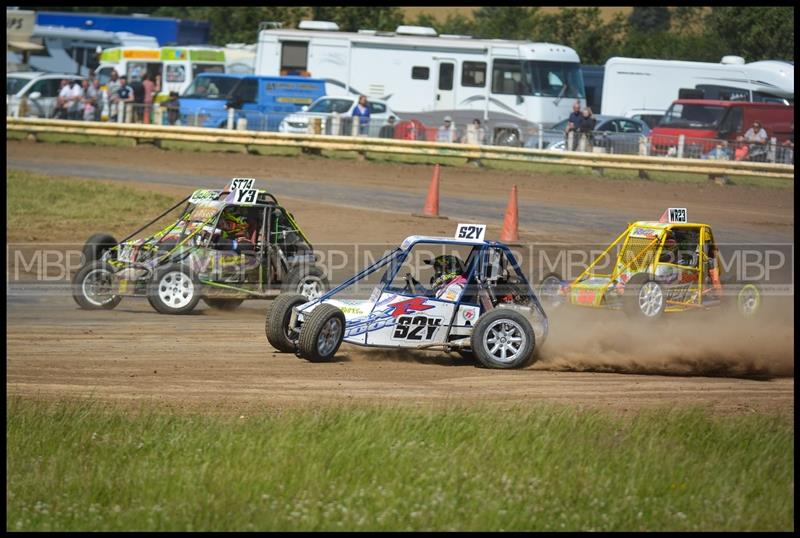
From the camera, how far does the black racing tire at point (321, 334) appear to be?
10.1 metres

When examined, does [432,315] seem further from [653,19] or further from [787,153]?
[653,19]

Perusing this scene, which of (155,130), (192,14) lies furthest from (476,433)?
(192,14)

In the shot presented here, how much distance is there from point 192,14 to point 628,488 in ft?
215

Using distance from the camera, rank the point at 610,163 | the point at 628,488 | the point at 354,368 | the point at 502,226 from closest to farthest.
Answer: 1. the point at 628,488
2. the point at 354,368
3. the point at 502,226
4. the point at 610,163

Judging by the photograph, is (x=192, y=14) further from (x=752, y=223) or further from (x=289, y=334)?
(x=289, y=334)

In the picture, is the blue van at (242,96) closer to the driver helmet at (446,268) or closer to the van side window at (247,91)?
the van side window at (247,91)

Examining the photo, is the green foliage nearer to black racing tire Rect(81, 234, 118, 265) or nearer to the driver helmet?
black racing tire Rect(81, 234, 118, 265)

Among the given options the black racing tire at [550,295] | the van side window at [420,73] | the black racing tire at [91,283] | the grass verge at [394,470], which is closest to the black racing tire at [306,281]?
the black racing tire at [91,283]

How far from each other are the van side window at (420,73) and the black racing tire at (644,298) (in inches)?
792

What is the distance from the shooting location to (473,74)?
31.7 metres

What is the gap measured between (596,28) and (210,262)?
36.6 meters

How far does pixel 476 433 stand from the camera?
7609mm

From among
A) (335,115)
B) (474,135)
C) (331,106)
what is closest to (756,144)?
(474,135)

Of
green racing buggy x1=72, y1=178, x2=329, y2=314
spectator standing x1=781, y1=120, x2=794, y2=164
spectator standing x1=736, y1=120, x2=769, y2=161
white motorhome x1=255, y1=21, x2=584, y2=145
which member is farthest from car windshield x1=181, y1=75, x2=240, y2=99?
green racing buggy x1=72, y1=178, x2=329, y2=314
